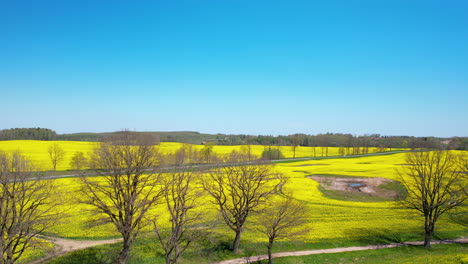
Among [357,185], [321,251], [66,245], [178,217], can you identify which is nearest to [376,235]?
[321,251]

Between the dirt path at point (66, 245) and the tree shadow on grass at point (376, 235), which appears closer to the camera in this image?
the dirt path at point (66, 245)

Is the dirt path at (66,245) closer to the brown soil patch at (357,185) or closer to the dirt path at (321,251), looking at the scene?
the dirt path at (321,251)

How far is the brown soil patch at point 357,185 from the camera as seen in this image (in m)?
53.8

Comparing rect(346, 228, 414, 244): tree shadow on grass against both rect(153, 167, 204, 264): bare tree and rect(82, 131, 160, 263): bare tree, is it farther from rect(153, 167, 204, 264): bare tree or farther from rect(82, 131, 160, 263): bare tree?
rect(82, 131, 160, 263): bare tree

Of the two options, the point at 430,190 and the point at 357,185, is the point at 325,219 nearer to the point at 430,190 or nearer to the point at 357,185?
the point at 430,190

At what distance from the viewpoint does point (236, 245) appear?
2966 cm

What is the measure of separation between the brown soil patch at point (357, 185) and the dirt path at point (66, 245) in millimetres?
42988

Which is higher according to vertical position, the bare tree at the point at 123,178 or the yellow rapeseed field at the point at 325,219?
the bare tree at the point at 123,178

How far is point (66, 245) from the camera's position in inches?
1152

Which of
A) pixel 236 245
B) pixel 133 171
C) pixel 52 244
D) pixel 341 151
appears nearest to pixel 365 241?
pixel 236 245

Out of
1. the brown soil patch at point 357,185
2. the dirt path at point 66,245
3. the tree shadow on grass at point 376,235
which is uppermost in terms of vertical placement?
the brown soil patch at point 357,185

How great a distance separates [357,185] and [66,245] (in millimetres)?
52835

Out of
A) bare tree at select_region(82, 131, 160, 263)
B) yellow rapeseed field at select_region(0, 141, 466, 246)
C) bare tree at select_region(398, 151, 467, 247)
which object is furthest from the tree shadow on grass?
bare tree at select_region(82, 131, 160, 263)

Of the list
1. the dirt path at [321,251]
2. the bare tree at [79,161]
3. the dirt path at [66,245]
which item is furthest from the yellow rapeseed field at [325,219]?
the bare tree at [79,161]
